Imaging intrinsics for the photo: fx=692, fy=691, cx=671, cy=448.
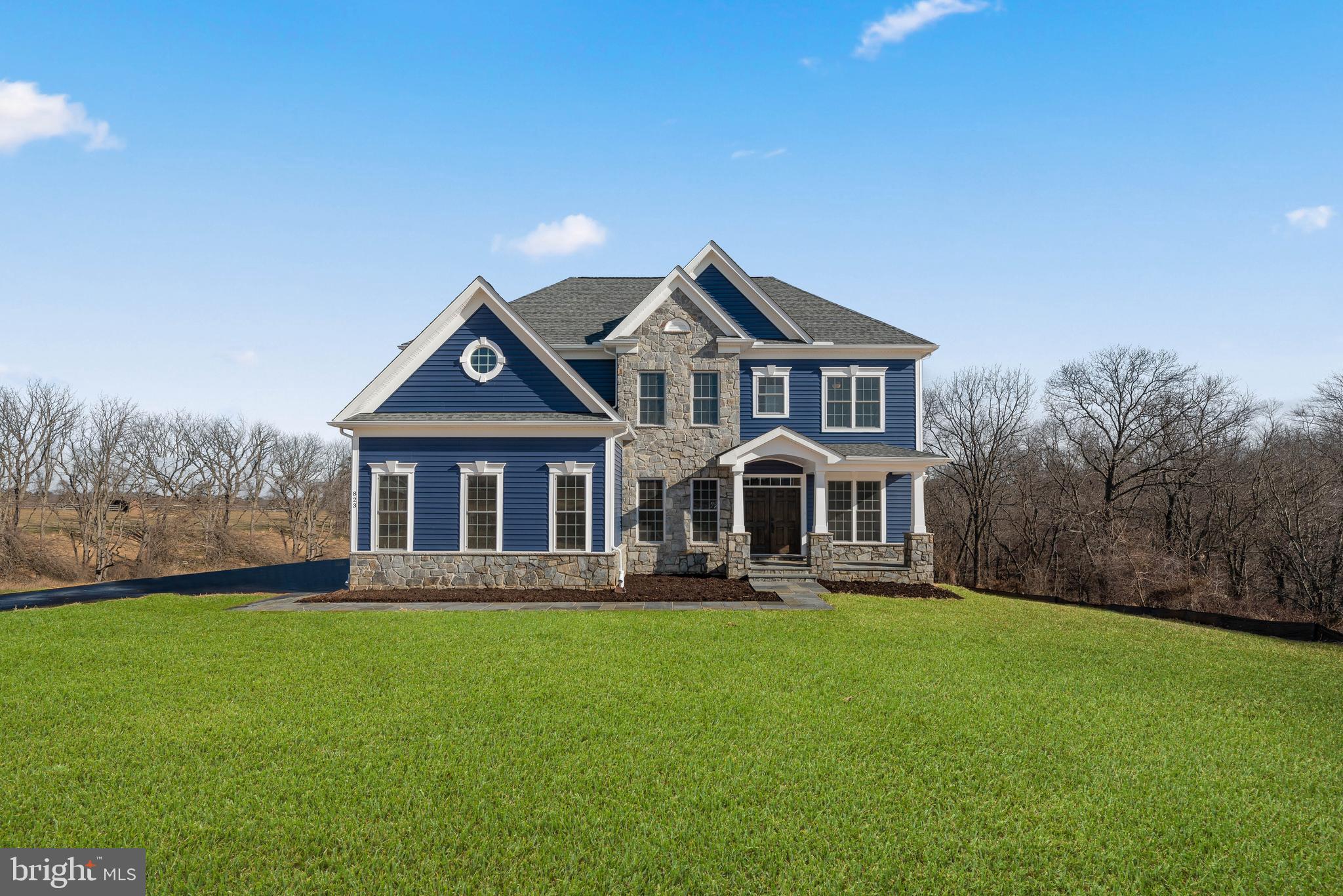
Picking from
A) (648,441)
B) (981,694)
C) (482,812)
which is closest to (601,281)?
(648,441)

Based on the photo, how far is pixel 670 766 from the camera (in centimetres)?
551

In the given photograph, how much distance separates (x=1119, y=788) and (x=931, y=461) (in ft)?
44.6

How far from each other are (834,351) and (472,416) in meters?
10.1

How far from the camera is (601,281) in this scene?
2352 cm

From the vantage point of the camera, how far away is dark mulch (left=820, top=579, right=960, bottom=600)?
1645 cm

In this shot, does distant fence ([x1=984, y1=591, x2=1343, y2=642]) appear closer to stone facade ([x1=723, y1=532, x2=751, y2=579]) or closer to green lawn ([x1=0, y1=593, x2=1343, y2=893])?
green lawn ([x1=0, y1=593, x2=1343, y2=893])

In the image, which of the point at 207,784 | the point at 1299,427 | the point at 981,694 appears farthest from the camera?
the point at 1299,427

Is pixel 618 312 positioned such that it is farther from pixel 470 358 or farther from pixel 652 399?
pixel 470 358

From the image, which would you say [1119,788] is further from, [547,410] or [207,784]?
[547,410]

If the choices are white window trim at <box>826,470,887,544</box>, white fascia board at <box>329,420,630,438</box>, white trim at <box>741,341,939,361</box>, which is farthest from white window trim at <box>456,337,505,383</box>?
white window trim at <box>826,470,887,544</box>

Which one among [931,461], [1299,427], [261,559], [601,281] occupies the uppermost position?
[601,281]

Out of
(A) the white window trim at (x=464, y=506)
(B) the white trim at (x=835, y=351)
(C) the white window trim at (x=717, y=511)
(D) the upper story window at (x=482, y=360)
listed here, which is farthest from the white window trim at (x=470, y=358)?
(B) the white trim at (x=835, y=351)

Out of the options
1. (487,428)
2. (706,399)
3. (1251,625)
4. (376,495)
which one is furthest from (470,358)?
(1251,625)

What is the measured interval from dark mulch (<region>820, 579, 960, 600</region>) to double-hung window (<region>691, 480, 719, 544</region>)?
3.34m
